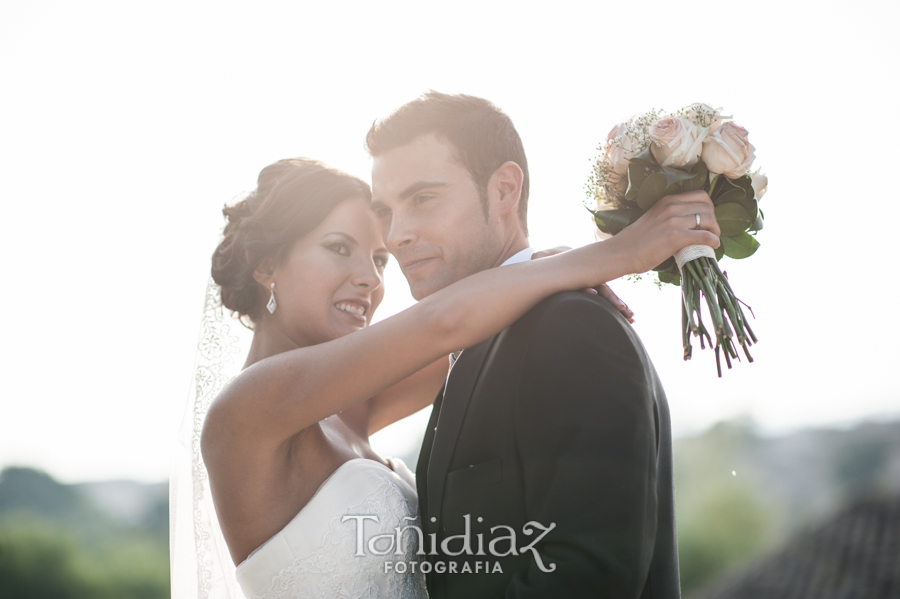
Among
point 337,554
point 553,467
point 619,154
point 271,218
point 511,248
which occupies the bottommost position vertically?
point 553,467

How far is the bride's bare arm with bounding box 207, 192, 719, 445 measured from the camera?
2932 millimetres

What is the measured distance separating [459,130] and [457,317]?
1.34m

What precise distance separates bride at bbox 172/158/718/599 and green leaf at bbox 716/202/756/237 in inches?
10.2

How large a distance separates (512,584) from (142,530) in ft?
173

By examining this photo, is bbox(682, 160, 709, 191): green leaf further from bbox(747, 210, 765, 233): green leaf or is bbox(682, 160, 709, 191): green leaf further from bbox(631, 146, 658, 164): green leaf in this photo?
bbox(747, 210, 765, 233): green leaf

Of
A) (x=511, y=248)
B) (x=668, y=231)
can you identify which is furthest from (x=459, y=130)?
(x=668, y=231)

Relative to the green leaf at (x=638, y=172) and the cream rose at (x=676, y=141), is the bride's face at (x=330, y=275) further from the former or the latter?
the cream rose at (x=676, y=141)

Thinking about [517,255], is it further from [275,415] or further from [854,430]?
[854,430]

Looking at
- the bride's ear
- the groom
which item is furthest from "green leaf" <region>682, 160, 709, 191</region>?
the bride's ear

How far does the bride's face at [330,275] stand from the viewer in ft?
14.4

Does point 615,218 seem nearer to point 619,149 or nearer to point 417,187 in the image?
point 619,149

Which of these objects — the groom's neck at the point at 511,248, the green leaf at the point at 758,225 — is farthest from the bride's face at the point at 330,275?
the green leaf at the point at 758,225

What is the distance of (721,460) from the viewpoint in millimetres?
53688

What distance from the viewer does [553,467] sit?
2518mm
